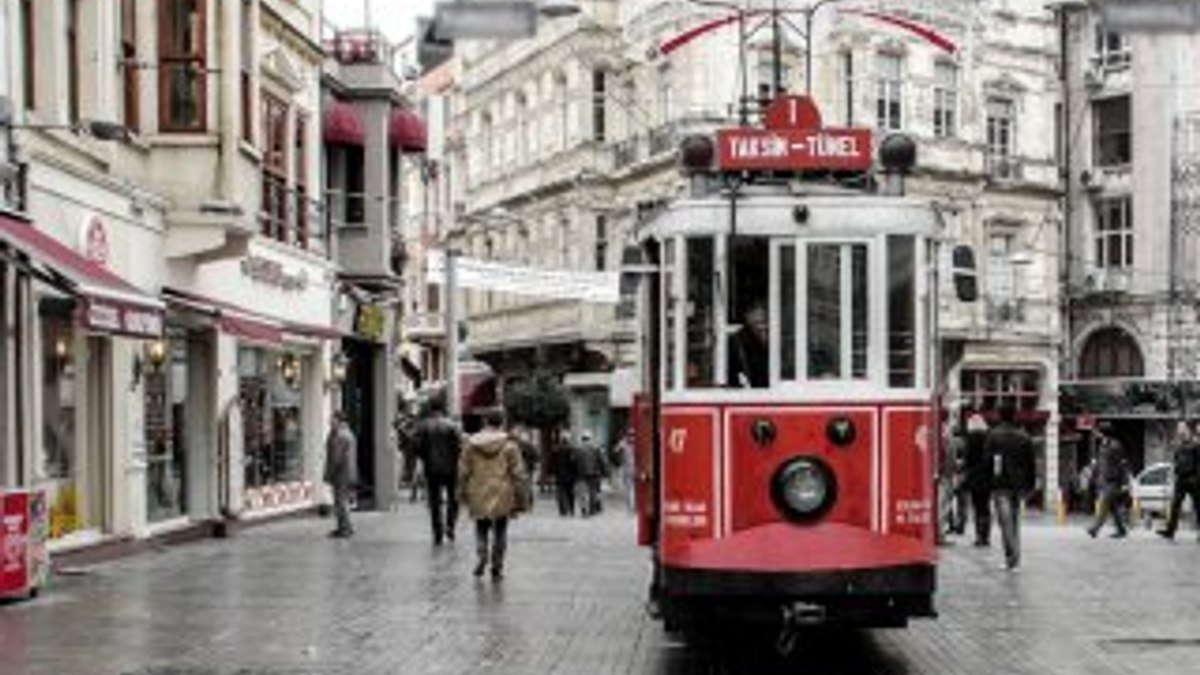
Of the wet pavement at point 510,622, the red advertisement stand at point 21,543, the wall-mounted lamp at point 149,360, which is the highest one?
the wall-mounted lamp at point 149,360

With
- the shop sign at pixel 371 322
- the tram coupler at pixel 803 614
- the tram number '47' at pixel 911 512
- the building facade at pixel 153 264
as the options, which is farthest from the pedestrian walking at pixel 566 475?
the tram coupler at pixel 803 614

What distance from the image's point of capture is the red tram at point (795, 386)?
1263 cm

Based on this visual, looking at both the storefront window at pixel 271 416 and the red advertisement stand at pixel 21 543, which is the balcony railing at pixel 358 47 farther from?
the red advertisement stand at pixel 21 543

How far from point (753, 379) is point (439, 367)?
69.8m

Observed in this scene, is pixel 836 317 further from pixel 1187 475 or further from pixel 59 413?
pixel 1187 475

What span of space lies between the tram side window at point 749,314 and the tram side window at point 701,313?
0.12 meters

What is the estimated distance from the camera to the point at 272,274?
101ft

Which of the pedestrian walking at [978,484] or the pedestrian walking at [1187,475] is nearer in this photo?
the pedestrian walking at [978,484]

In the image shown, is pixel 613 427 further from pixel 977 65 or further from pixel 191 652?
pixel 191 652

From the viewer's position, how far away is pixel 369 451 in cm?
3953

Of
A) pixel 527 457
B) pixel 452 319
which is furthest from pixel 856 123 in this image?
pixel 527 457

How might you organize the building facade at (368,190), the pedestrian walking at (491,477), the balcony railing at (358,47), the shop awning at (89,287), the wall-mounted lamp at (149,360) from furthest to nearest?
1. the balcony railing at (358,47)
2. the building facade at (368,190)
3. the wall-mounted lamp at (149,360)
4. the pedestrian walking at (491,477)
5. the shop awning at (89,287)

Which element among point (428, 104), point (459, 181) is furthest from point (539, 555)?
point (428, 104)

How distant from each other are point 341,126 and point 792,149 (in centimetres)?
2358
